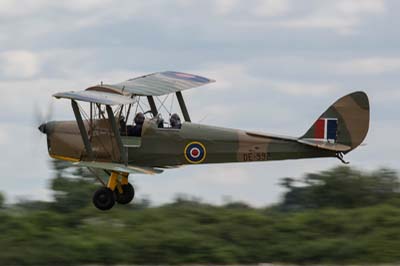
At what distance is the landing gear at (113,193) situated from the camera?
1232 inches

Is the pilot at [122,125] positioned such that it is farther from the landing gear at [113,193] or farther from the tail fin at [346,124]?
the tail fin at [346,124]

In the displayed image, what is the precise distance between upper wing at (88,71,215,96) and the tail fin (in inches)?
131

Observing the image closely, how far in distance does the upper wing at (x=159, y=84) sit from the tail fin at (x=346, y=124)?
10.9 feet

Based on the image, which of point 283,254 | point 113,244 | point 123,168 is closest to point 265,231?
point 283,254

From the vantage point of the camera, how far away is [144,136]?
31031 millimetres

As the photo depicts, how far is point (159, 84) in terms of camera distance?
32781 millimetres

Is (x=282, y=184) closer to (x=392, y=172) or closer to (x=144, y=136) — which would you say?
(x=392, y=172)

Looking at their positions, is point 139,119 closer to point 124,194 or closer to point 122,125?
point 122,125

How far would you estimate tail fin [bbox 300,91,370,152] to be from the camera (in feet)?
102

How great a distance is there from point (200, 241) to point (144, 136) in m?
4.40

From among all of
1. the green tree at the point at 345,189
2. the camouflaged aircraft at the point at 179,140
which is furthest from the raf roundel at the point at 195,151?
the green tree at the point at 345,189

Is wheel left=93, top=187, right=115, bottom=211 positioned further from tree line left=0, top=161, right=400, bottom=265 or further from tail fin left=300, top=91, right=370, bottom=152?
tail fin left=300, top=91, right=370, bottom=152

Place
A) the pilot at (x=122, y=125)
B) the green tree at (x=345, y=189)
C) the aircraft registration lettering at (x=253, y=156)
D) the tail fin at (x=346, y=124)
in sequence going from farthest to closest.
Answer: the green tree at (x=345, y=189) → the aircraft registration lettering at (x=253, y=156) → the tail fin at (x=346, y=124) → the pilot at (x=122, y=125)

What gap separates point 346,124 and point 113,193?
5208mm
